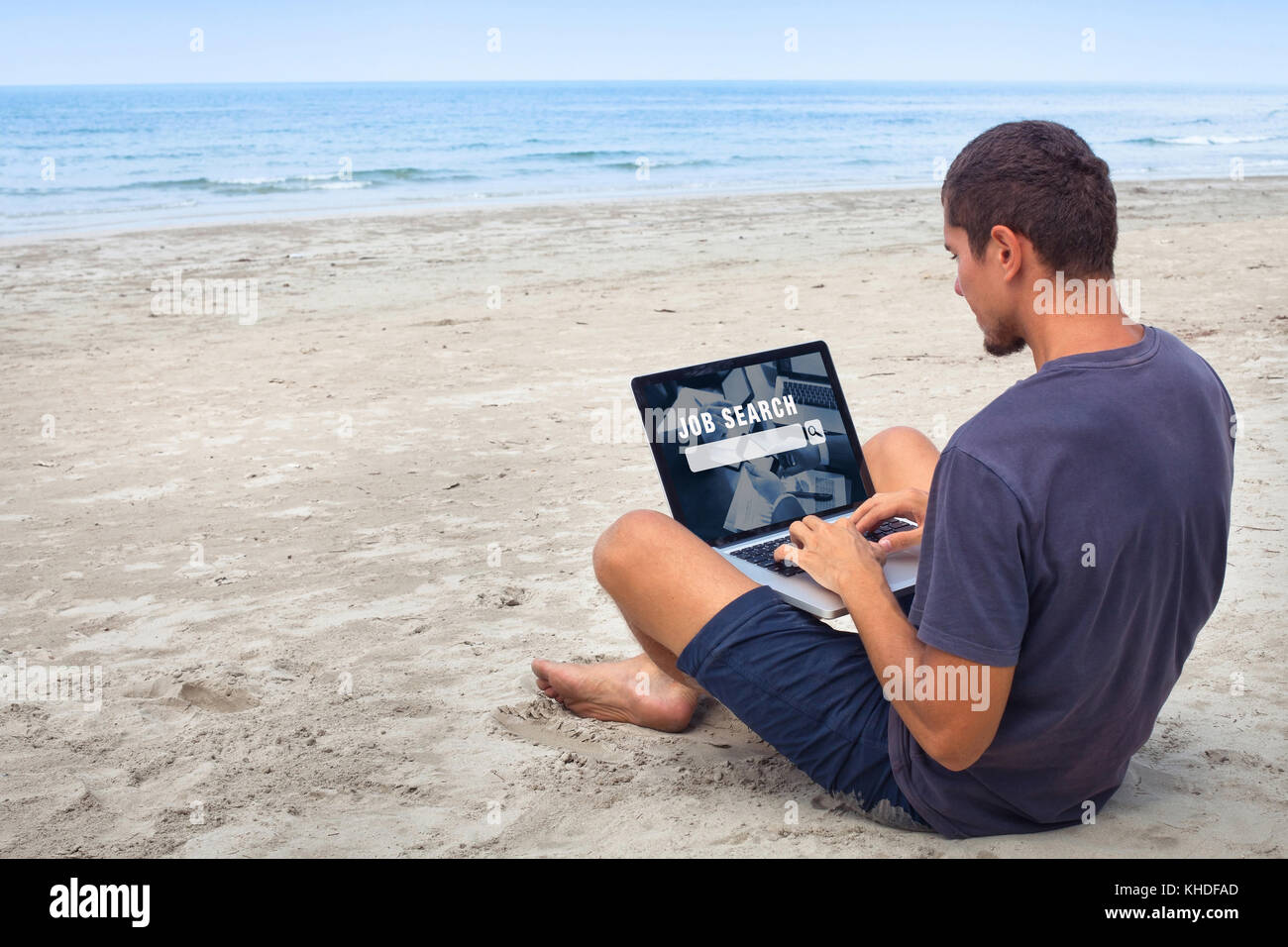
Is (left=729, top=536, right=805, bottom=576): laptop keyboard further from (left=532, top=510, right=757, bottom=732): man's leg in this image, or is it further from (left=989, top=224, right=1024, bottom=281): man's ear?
(left=989, top=224, right=1024, bottom=281): man's ear

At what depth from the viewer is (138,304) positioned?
9578mm

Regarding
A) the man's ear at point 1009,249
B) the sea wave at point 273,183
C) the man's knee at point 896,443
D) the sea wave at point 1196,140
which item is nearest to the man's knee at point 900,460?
the man's knee at point 896,443

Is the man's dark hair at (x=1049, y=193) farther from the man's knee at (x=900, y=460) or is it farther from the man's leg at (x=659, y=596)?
the man's knee at (x=900, y=460)

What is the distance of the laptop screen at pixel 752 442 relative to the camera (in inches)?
106

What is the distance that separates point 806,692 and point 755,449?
2.40 ft

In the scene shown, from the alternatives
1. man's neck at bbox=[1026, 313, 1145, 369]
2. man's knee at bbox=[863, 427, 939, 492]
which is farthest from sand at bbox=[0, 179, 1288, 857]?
man's neck at bbox=[1026, 313, 1145, 369]

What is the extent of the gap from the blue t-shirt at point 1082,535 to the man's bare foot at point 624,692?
1010 mm

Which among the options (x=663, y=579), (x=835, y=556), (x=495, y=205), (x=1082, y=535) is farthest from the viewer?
(x=495, y=205)

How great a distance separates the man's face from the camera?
188 cm

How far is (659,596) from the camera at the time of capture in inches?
93.0

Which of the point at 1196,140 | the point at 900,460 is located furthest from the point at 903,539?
the point at 1196,140

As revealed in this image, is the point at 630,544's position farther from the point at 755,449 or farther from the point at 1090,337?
the point at 1090,337

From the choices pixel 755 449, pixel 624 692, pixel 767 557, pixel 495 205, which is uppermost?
pixel 495 205
